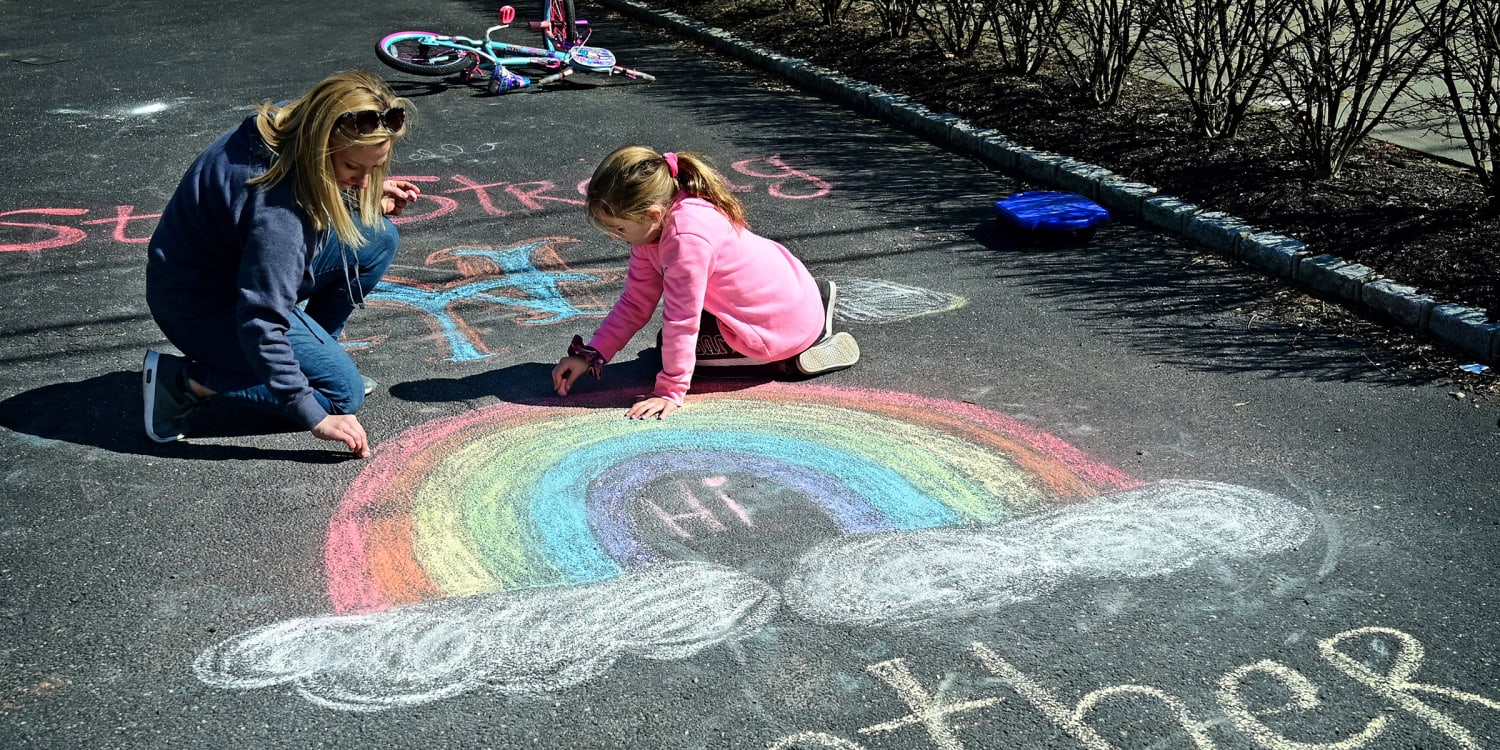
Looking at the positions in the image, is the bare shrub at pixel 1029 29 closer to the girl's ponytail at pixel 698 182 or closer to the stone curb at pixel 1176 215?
the stone curb at pixel 1176 215

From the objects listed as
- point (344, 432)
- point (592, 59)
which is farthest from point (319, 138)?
point (592, 59)

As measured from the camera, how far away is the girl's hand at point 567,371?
12.5ft

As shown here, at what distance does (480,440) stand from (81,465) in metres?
1.04

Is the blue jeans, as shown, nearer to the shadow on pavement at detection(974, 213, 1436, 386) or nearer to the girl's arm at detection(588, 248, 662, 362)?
the girl's arm at detection(588, 248, 662, 362)

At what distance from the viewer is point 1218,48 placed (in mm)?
6277

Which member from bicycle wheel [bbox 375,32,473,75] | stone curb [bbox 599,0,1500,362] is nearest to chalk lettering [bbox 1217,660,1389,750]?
stone curb [bbox 599,0,1500,362]

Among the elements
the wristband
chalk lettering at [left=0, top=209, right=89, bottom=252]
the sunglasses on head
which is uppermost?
the sunglasses on head

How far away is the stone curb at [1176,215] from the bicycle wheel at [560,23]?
4.21 ft

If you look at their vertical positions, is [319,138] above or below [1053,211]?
above

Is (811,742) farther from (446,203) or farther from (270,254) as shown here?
(446,203)

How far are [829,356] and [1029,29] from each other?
396cm

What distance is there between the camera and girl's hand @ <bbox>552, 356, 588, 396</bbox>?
380cm

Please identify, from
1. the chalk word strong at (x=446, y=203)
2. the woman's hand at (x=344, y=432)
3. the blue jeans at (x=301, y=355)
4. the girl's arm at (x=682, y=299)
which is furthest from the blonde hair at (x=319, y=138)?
the chalk word strong at (x=446, y=203)

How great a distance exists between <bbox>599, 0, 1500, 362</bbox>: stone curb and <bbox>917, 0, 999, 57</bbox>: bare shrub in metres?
0.68
